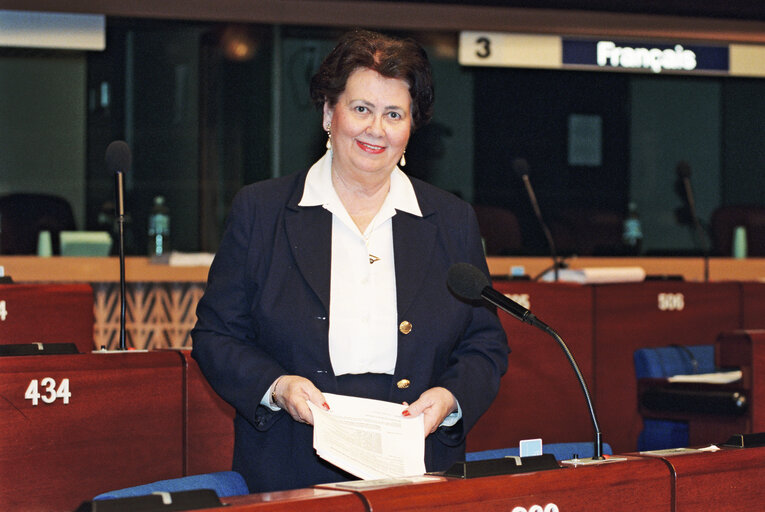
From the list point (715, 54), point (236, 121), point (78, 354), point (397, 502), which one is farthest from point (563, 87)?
point (397, 502)

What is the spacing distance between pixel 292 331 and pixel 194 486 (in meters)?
0.46

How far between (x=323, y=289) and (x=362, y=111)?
1.22ft

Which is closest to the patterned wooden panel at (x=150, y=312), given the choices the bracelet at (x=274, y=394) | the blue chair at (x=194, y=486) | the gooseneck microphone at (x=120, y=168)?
the gooseneck microphone at (x=120, y=168)

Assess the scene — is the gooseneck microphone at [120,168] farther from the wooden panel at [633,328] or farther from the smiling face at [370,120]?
the wooden panel at [633,328]

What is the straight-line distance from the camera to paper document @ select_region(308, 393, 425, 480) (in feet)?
5.57

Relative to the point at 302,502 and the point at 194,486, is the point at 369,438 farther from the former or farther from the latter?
the point at 302,502

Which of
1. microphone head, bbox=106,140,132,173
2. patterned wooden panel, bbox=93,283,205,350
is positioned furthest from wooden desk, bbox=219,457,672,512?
patterned wooden panel, bbox=93,283,205,350

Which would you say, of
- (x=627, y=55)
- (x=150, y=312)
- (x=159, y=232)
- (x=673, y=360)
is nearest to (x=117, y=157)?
(x=673, y=360)

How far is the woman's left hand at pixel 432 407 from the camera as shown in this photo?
1.88m

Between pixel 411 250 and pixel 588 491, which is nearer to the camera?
pixel 588 491

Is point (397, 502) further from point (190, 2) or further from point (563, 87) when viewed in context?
point (563, 87)

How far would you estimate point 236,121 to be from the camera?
25.1 feet

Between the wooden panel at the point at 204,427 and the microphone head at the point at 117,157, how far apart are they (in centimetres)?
67

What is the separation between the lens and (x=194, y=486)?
1.64 m
